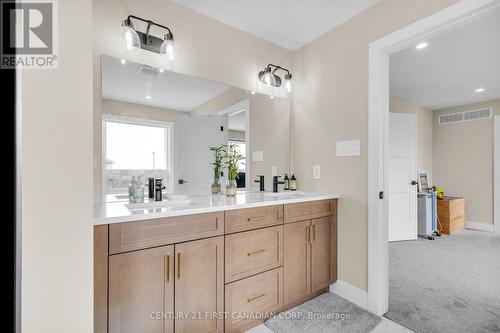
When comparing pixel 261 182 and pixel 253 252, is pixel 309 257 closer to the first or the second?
pixel 253 252

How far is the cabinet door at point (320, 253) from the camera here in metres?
2.00

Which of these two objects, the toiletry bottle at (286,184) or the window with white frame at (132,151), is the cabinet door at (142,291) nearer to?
the window with white frame at (132,151)

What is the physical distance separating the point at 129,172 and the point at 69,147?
33.9 inches

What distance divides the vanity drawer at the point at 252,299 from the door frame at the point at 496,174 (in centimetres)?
508

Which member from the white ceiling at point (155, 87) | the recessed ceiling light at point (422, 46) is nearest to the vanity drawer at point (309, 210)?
the white ceiling at point (155, 87)

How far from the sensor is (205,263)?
1412mm

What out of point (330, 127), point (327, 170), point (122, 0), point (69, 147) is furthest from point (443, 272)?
point (122, 0)

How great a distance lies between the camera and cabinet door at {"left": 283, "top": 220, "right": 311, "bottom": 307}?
1.82 meters

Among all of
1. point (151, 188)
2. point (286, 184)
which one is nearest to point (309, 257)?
point (286, 184)

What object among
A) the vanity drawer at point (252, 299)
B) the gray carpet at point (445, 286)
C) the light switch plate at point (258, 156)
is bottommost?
the gray carpet at point (445, 286)

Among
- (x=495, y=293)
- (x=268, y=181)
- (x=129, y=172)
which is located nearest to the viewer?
(x=129, y=172)

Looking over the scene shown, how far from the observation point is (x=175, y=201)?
5.32ft

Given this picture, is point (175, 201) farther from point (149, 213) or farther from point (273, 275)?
point (273, 275)

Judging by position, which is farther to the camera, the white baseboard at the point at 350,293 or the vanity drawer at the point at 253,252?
the white baseboard at the point at 350,293
